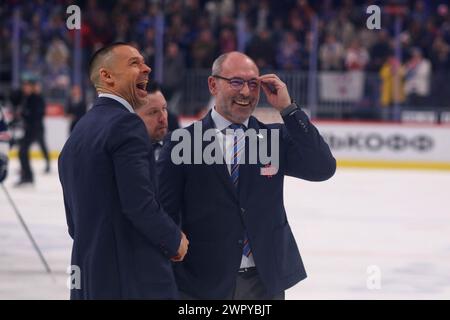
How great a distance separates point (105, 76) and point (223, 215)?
77 centimetres

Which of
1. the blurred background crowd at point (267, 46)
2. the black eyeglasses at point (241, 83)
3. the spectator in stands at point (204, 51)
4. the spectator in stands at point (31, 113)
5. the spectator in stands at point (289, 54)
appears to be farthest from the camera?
the spectator in stands at point (204, 51)

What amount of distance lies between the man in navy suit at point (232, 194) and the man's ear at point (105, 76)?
48cm

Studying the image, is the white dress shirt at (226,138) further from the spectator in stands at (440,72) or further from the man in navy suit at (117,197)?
the spectator in stands at (440,72)

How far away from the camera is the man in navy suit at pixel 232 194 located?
4.08 metres

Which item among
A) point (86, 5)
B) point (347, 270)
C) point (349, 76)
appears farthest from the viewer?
point (86, 5)

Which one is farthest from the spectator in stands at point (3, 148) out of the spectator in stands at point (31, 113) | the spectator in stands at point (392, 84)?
the spectator in stands at point (392, 84)

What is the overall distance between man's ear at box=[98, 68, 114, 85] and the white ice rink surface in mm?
3486

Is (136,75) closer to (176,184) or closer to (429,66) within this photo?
(176,184)

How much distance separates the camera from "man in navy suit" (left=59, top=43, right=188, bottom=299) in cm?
354

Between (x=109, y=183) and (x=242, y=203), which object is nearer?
(x=109, y=183)

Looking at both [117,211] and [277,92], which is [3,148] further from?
[117,211]

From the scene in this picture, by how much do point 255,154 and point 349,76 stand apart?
1342cm

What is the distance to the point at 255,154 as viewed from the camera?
4.13m
